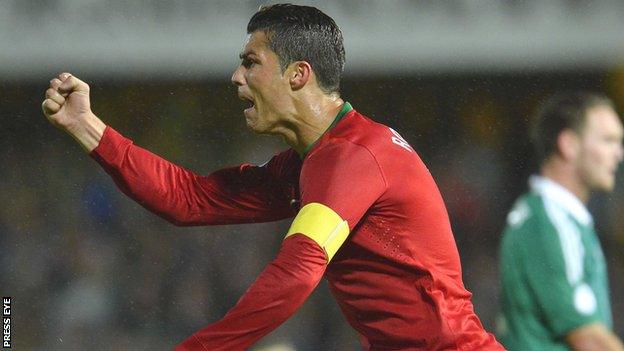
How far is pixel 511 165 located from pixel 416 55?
1.93 ft

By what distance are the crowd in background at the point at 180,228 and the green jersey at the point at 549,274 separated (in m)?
1.44

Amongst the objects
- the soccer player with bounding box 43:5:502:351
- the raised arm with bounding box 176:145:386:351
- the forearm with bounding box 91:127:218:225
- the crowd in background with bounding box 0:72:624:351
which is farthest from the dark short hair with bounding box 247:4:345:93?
the crowd in background with bounding box 0:72:624:351

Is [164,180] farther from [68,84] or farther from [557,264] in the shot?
[557,264]

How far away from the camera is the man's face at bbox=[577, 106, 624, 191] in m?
3.44

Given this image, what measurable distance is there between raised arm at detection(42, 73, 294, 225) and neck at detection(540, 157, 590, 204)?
1.05 meters

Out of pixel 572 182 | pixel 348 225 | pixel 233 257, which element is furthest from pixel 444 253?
pixel 233 257

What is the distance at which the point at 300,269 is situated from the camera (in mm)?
1870

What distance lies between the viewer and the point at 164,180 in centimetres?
250

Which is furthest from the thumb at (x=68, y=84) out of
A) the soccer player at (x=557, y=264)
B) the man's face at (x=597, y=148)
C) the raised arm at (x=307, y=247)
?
the man's face at (x=597, y=148)

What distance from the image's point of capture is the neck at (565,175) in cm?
329

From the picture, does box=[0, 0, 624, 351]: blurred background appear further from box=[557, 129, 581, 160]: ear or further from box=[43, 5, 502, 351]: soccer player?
box=[43, 5, 502, 351]: soccer player

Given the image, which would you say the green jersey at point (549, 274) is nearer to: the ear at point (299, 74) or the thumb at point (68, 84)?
the ear at point (299, 74)

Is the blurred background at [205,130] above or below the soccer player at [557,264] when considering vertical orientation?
below

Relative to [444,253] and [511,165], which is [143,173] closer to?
[444,253]
